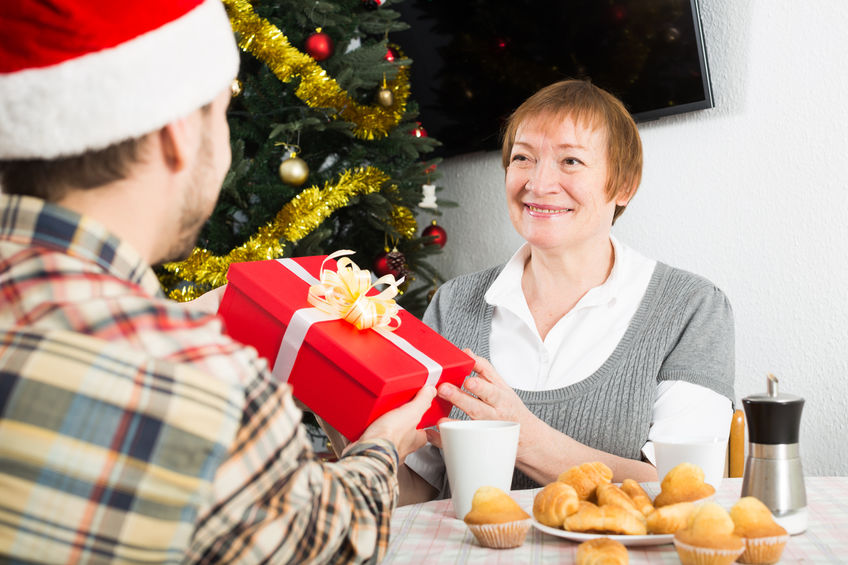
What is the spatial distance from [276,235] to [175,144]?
143 centimetres

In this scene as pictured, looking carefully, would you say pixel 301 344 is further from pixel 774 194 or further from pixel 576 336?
pixel 774 194

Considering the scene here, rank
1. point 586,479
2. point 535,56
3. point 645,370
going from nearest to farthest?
point 586,479 → point 645,370 → point 535,56

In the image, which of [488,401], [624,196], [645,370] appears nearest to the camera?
[488,401]

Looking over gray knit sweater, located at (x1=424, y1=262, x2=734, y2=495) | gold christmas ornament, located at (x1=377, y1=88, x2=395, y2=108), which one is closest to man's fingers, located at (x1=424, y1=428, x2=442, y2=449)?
gray knit sweater, located at (x1=424, y1=262, x2=734, y2=495)

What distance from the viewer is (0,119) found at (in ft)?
1.99

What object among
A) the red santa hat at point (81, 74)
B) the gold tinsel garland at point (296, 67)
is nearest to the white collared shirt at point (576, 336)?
the gold tinsel garland at point (296, 67)

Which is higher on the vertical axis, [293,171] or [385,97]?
[385,97]

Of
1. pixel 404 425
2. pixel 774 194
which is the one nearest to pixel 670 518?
pixel 404 425

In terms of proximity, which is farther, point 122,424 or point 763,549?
point 763,549

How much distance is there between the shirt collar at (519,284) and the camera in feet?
5.14

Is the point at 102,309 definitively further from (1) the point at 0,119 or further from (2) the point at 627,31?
(2) the point at 627,31

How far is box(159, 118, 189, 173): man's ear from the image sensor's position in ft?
2.11

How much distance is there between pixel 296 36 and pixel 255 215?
Answer: 1.73ft

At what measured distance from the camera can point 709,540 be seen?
69 centimetres
